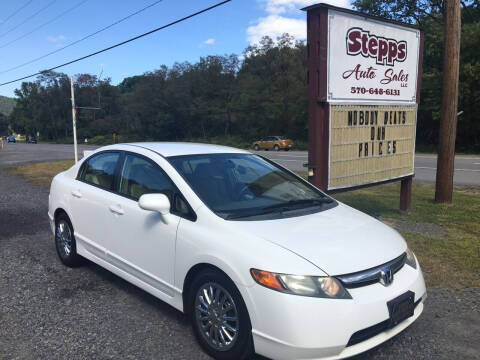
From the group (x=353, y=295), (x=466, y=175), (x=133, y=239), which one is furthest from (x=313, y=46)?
(x=466, y=175)

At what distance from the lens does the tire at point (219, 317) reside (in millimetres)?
2783

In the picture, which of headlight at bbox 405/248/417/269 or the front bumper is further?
headlight at bbox 405/248/417/269

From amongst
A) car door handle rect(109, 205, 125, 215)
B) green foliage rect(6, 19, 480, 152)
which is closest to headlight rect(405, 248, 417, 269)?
car door handle rect(109, 205, 125, 215)

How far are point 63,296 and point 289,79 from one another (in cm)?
4660

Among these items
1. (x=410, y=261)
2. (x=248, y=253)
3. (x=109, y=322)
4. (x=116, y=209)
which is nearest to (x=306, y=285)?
(x=248, y=253)

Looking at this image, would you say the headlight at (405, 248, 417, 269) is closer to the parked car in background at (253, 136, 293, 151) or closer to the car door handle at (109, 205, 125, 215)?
the car door handle at (109, 205, 125, 215)

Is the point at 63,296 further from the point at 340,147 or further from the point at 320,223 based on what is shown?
the point at 340,147

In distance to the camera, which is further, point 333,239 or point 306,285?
point 333,239

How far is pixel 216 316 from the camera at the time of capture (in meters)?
2.99

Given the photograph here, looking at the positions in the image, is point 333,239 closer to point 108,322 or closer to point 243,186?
point 243,186

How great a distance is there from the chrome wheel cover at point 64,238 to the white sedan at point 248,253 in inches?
21.6

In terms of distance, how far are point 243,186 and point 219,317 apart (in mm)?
1236

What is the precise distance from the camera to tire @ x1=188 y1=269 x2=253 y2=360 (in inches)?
110

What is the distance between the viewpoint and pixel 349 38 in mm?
6191
